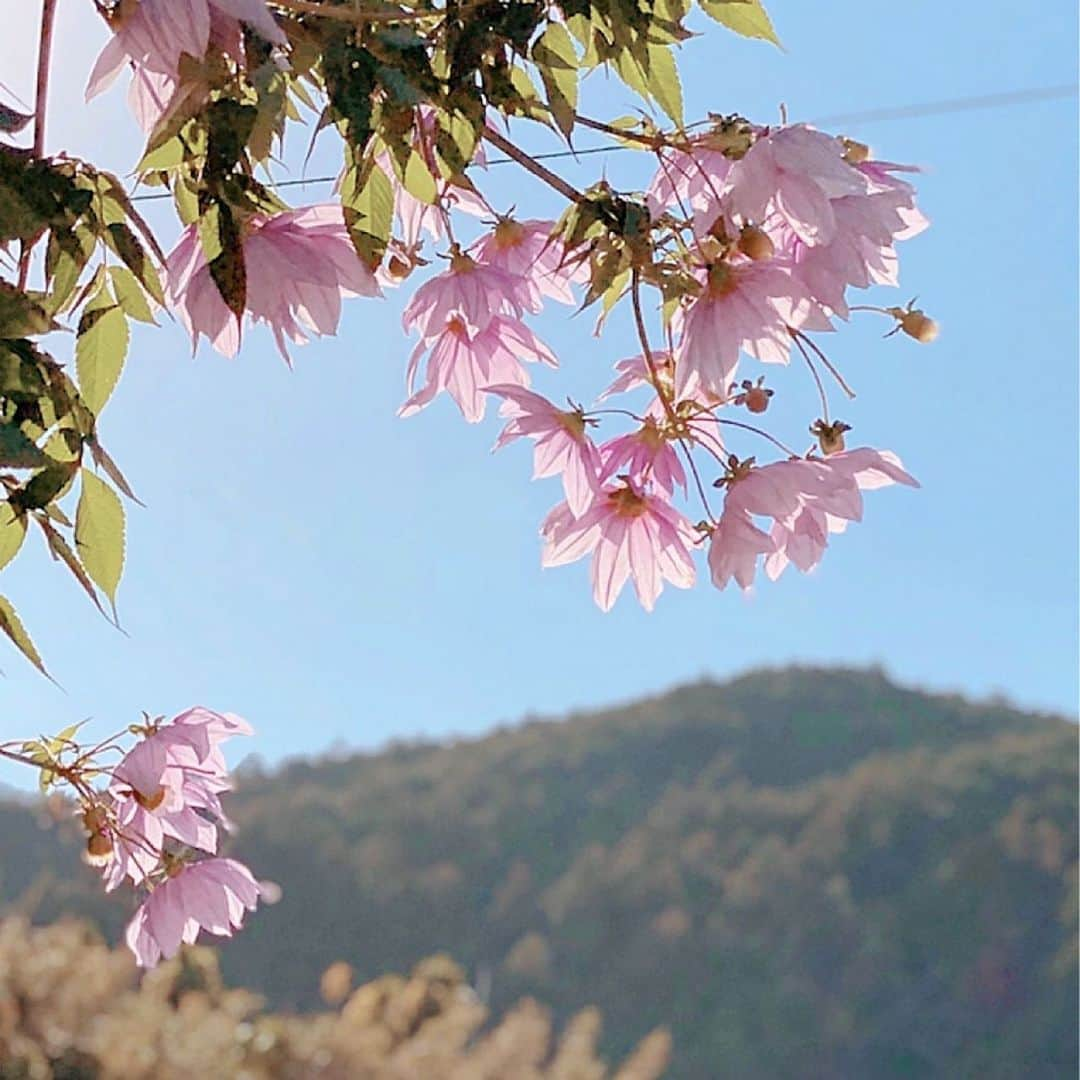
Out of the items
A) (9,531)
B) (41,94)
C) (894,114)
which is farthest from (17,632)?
(894,114)

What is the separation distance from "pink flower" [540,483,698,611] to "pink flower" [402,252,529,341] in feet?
0.21

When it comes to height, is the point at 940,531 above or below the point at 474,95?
above

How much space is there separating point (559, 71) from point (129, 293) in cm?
13

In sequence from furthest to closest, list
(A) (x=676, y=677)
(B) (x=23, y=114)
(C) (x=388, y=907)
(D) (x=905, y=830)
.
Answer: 1. (A) (x=676, y=677)
2. (D) (x=905, y=830)
3. (C) (x=388, y=907)
4. (B) (x=23, y=114)

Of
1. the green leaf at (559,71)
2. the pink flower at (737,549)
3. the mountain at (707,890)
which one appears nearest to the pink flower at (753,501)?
the pink flower at (737,549)

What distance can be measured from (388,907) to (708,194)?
7.35 metres

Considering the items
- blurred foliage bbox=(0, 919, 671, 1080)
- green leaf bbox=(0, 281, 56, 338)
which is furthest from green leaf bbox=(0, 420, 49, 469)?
blurred foliage bbox=(0, 919, 671, 1080)

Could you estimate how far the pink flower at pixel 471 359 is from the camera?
500 millimetres

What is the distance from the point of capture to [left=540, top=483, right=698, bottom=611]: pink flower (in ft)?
1.59

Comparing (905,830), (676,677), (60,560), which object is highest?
(676,677)

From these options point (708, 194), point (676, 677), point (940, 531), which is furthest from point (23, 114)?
point (676, 677)

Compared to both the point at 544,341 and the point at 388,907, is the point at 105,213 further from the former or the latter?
the point at 388,907

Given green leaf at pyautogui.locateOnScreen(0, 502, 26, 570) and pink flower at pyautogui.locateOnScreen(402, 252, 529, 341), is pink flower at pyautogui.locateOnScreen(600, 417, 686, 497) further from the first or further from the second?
green leaf at pyautogui.locateOnScreen(0, 502, 26, 570)

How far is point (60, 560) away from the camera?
0.40 m
